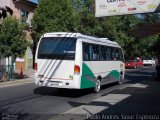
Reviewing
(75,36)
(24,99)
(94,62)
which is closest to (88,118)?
A: (24,99)

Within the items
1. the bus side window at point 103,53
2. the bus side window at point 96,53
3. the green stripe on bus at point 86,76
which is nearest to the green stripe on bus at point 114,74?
the bus side window at point 103,53

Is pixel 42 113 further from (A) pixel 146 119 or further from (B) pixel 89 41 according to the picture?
(B) pixel 89 41

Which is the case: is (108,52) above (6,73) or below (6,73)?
above

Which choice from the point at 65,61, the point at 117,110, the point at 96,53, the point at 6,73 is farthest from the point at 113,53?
the point at 117,110

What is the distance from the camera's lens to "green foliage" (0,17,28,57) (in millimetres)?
23219

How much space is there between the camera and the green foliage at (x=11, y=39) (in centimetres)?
2322

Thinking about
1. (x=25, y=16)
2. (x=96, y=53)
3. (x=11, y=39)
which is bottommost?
(x=96, y=53)

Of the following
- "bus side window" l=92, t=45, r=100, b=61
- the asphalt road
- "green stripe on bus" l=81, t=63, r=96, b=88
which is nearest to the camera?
the asphalt road

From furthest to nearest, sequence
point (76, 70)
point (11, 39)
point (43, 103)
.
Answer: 1. point (11, 39)
2. point (76, 70)
3. point (43, 103)

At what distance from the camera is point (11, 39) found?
23.5m

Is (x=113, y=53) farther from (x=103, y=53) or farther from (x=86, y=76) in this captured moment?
(x=86, y=76)

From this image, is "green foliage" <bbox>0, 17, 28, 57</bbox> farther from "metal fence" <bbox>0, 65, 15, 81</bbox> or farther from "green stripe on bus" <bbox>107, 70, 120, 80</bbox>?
"green stripe on bus" <bbox>107, 70, 120, 80</bbox>

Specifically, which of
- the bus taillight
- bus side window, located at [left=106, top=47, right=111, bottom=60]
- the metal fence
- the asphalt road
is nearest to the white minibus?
the bus taillight

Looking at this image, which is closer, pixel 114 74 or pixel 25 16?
pixel 114 74
